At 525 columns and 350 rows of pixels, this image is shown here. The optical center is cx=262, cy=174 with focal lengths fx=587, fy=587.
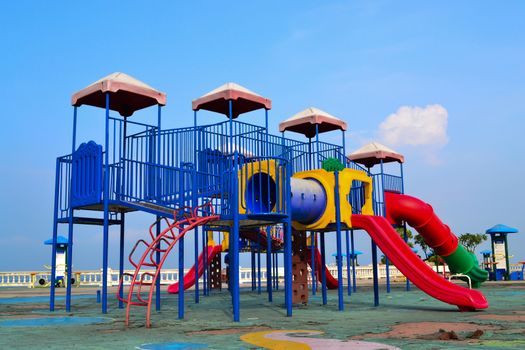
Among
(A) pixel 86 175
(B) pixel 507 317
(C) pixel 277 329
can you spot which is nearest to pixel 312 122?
(A) pixel 86 175

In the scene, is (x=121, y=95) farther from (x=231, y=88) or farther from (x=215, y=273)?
(x=215, y=273)

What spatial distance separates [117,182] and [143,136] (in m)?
2.06

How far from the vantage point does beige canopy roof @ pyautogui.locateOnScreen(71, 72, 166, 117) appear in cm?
1409

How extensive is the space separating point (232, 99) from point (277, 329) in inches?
323

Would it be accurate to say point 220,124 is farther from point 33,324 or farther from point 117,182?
point 33,324

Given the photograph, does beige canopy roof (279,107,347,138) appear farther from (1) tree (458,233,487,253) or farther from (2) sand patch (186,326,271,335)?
(1) tree (458,233,487,253)

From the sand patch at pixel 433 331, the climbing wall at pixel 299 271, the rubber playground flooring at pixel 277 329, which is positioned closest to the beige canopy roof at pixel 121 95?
the climbing wall at pixel 299 271

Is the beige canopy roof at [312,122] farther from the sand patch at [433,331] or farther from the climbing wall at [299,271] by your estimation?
the sand patch at [433,331]

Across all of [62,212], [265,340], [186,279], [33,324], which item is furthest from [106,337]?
[186,279]

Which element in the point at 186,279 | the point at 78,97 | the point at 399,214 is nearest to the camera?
the point at 78,97

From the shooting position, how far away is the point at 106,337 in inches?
340

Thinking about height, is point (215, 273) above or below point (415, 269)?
below

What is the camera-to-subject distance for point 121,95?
15594mm

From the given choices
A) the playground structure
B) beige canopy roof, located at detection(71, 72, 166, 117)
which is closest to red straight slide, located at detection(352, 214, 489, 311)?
the playground structure
